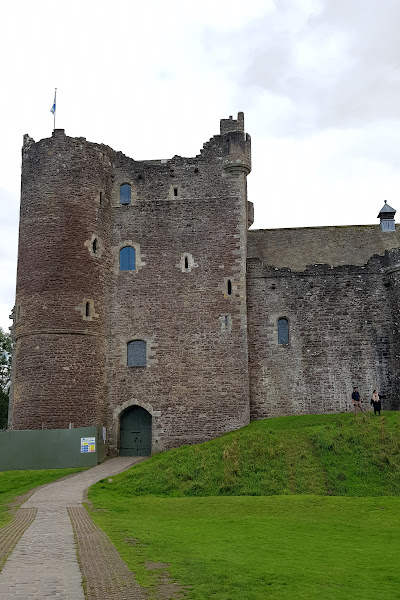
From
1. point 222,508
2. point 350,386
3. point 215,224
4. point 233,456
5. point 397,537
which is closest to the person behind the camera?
point 397,537

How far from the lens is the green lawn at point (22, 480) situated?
23.6 m

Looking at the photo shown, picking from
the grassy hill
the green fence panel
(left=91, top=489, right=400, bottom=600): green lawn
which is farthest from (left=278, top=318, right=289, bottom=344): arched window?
(left=91, top=489, right=400, bottom=600): green lawn

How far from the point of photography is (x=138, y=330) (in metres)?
33.1

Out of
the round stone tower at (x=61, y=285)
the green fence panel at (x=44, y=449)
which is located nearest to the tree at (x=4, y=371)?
the round stone tower at (x=61, y=285)

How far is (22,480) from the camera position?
25.4 metres

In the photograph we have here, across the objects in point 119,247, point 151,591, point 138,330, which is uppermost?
point 119,247

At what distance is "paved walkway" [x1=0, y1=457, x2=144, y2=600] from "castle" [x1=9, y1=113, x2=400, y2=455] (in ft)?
37.1

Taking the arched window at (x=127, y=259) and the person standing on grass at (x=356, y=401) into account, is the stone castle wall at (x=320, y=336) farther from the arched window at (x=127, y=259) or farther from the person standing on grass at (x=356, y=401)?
the arched window at (x=127, y=259)

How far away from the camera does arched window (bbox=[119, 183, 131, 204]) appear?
3491 centimetres

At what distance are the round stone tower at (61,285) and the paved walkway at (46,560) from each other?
1002 centimetres

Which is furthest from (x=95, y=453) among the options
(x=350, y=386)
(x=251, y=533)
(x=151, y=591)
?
(x=151, y=591)

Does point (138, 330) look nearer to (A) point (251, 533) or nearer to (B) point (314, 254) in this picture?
(B) point (314, 254)

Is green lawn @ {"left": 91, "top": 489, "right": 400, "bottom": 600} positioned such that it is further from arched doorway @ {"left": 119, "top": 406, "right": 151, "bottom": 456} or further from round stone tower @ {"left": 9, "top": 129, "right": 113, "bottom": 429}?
arched doorway @ {"left": 119, "top": 406, "right": 151, "bottom": 456}

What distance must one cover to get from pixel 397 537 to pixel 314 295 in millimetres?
19249
